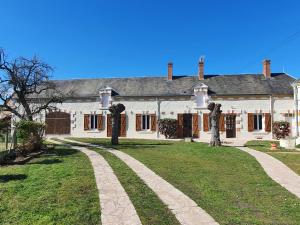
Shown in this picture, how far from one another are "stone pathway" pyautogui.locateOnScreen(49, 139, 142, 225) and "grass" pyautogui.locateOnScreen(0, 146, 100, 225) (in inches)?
5.7

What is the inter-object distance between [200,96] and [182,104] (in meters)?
1.63

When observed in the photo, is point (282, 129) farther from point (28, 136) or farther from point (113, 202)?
point (113, 202)

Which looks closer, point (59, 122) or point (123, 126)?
point (123, 126)

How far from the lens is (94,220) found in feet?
17.6

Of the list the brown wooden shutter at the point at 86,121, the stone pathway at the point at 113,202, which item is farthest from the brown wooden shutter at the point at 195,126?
the stone pathway at the point at 113,202

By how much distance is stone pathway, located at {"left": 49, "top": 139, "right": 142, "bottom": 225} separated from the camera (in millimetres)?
5336

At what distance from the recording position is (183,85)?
2900cm

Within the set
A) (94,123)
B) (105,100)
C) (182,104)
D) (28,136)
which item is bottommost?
(28,136)

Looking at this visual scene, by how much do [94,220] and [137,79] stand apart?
26.2 metres

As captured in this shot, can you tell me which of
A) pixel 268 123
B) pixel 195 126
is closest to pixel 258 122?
pixel 268 123

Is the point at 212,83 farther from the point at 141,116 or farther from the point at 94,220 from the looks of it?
the point at 94,220

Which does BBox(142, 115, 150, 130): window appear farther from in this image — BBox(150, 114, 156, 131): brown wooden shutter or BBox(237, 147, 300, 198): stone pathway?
BBox(237, 147, 300, 198): stone pathway

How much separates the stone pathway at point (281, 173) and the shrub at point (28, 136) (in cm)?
976

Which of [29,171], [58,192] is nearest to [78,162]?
[29,171]
